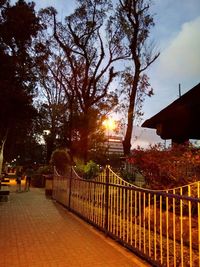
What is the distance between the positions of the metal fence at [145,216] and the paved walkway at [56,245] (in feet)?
1.00

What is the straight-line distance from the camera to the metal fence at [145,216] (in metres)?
5.09

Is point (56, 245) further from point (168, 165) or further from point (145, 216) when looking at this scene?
point (168, 165)

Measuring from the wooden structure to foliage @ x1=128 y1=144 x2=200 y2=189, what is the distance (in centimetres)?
130

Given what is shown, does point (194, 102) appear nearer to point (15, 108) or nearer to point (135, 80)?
point (15, 108)

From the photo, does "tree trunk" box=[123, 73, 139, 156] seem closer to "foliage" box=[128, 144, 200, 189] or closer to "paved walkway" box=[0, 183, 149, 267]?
"foliage" box=[128, 144, 200, 189]

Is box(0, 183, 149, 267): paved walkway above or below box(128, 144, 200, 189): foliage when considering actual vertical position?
below

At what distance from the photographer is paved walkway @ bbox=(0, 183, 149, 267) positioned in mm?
5422

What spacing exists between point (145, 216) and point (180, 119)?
6163 mm

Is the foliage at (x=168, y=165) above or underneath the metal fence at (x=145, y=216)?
above

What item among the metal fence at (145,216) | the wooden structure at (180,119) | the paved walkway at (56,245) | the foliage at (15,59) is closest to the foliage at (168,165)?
the metal fence at (145,216)

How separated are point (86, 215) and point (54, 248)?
302cm

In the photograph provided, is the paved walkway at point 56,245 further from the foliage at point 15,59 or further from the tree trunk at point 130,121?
the tree trunk at point 130,121

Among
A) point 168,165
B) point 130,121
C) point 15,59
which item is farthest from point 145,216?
point 130,121

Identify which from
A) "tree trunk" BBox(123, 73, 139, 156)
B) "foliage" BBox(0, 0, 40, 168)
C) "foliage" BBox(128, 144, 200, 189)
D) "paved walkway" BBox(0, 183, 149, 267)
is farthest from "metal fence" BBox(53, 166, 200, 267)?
"tree trunk" BBox(123, 73, 139, 156)
